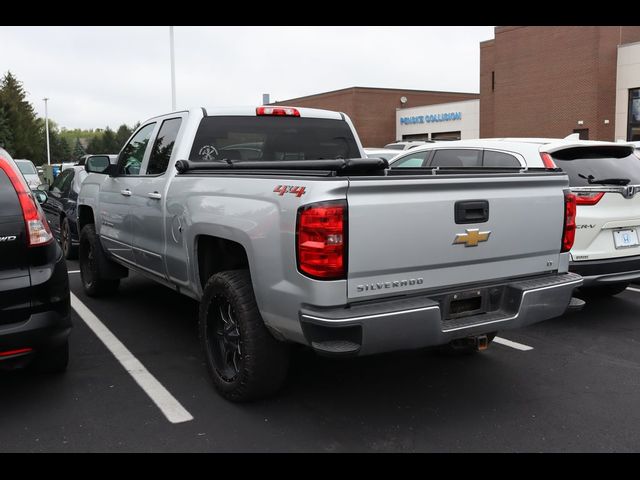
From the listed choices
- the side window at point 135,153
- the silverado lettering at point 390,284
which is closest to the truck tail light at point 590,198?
the silverado lettering at point 390,284

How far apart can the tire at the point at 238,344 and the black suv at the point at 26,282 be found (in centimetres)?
93

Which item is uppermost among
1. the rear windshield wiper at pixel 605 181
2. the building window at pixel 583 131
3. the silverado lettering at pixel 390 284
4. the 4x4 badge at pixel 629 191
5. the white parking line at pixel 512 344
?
the building window at pixel 583 131

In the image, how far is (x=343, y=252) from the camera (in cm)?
322

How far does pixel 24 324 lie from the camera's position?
12.3 ft

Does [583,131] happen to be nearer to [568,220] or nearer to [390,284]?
[568,220]

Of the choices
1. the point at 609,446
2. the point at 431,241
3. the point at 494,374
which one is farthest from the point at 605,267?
the point at 431,241

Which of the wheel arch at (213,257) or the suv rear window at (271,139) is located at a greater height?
the suv rear window at (271,139)

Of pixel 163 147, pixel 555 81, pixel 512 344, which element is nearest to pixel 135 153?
pixel 163 147

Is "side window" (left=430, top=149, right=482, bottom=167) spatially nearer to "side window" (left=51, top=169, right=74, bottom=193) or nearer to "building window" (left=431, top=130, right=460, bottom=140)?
"side window" (left=51, top=169, right=74, bottom=193)

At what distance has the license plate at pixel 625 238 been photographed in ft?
19.0

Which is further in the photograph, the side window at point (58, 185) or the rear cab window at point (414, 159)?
the side window at point (58, 185)

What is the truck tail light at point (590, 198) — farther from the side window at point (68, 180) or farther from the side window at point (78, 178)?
the side window at point (68, 180)

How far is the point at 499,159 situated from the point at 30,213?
14.6ft

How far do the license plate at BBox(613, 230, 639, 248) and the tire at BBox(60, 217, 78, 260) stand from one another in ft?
24.9
